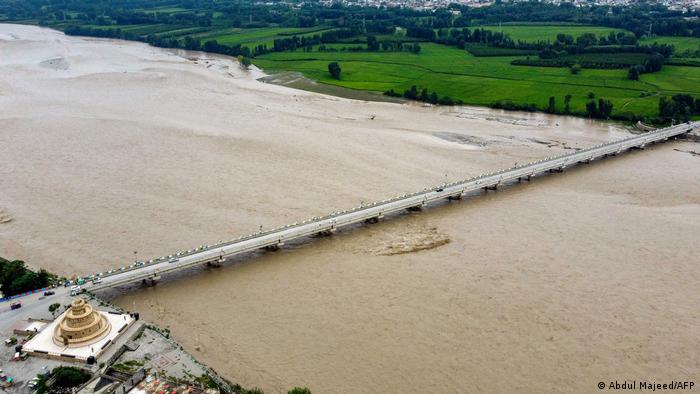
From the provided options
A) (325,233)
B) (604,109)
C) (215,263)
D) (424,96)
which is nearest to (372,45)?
(424,96)

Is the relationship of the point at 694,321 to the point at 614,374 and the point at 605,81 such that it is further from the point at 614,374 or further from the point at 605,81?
the point at 605,81

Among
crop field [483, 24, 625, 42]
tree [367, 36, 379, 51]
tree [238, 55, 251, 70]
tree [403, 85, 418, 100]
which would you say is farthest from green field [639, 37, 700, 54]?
tree [238, 55, 251, 70]

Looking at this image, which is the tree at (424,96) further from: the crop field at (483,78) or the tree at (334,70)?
the tree at (334,70)

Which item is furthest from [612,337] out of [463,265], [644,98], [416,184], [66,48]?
[66,48]

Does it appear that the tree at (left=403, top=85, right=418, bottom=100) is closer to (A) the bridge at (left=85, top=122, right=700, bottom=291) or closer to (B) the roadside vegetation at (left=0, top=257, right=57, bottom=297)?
(A) the bridge at (left=85, top=122, right=700, bottom=291)

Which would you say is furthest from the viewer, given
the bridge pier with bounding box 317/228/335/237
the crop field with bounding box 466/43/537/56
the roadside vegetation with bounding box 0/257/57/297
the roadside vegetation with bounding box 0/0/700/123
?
the crop field with bounding box 466/43/537/56

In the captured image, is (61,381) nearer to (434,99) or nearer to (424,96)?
(434,99)

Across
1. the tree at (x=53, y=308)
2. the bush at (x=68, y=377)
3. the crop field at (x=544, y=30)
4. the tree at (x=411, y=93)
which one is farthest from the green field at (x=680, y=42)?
the bush at (x=68, y=377)
